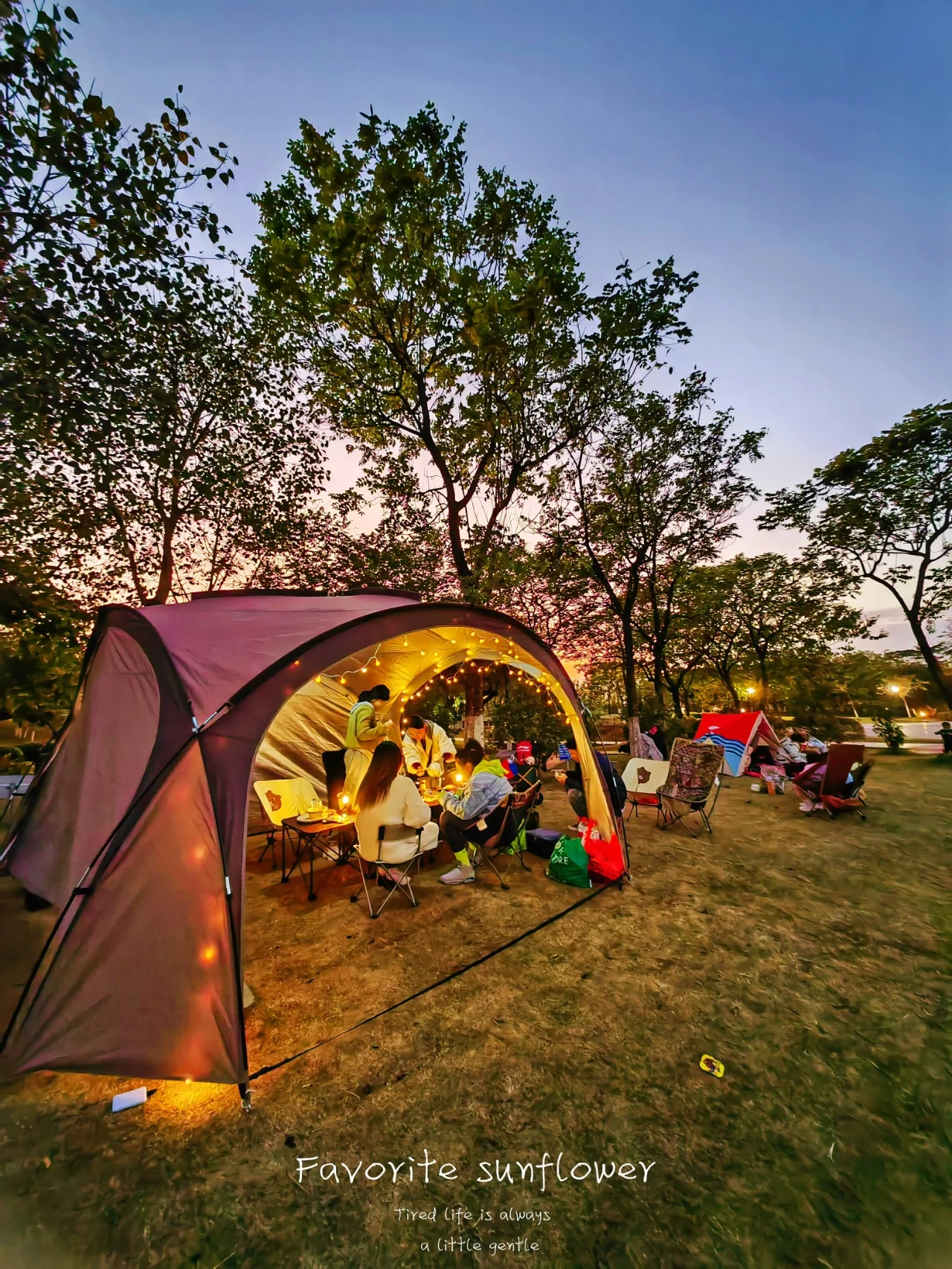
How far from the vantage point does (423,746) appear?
675 centimetres

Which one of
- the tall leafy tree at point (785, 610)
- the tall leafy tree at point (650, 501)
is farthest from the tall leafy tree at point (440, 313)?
the tall leafy tree at point (785, 610)

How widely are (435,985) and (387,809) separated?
4.69ft

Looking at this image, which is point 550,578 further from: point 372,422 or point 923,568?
point 923,568

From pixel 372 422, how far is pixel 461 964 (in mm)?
10632

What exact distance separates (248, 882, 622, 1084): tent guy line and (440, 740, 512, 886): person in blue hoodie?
1094mm

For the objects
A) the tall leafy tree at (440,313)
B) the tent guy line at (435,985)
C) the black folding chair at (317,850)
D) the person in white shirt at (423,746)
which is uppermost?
the tall leafy tree at (440,313)

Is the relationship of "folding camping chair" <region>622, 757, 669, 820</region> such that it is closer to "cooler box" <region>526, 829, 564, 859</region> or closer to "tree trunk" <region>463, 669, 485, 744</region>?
"cooler box" <region>526, 829, 564, 859</region>

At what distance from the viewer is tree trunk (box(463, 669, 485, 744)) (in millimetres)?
9641

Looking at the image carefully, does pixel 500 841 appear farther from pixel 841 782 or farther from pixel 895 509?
pixel 895 509

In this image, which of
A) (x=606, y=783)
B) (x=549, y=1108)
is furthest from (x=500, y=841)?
(x=549, y=1108)

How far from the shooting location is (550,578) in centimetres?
1341

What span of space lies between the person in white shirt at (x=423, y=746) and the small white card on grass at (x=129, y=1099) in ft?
13.5

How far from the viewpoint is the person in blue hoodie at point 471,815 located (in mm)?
4715

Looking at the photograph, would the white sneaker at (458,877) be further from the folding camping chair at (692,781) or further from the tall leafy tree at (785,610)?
the tall leafy tree at (785,610)
